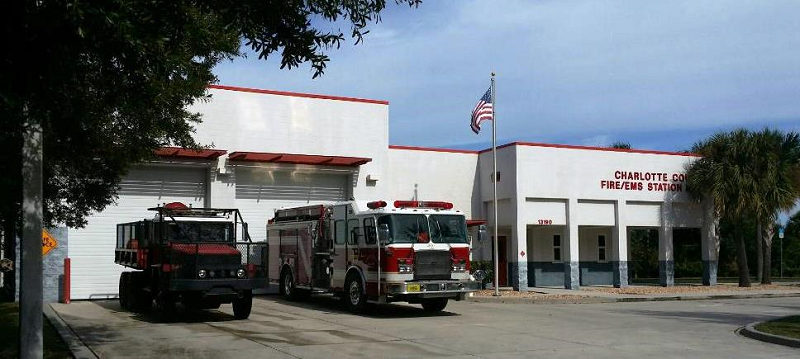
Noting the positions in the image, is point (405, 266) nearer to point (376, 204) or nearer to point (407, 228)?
point (407, 228)

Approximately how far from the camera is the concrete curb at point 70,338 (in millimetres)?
12250

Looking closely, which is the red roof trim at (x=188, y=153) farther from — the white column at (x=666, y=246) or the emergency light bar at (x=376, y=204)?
the white column at (x=666, y=246)

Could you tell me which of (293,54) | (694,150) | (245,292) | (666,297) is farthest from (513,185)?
(293,54)

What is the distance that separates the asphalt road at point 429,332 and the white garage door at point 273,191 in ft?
16.6

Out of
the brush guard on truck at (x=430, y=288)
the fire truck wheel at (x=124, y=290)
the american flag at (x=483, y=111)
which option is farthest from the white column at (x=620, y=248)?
the fire truck wheel at (x=124, y=290)

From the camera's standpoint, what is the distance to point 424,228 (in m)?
18.9

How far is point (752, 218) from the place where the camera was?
3136 centimetres

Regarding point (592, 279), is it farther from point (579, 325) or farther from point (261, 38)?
point (261, 38)

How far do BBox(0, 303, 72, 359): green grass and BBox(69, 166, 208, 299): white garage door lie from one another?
19.5 feet

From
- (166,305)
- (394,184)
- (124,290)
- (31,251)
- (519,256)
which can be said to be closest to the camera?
(31,251)

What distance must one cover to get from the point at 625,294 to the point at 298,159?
1180 cm

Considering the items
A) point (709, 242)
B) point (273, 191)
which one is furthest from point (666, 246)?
point (273, 191)

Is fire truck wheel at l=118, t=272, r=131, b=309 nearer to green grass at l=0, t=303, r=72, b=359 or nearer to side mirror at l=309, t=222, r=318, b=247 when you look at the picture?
green grass at l=0, t=303, r=72, b=359

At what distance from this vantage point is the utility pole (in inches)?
363
